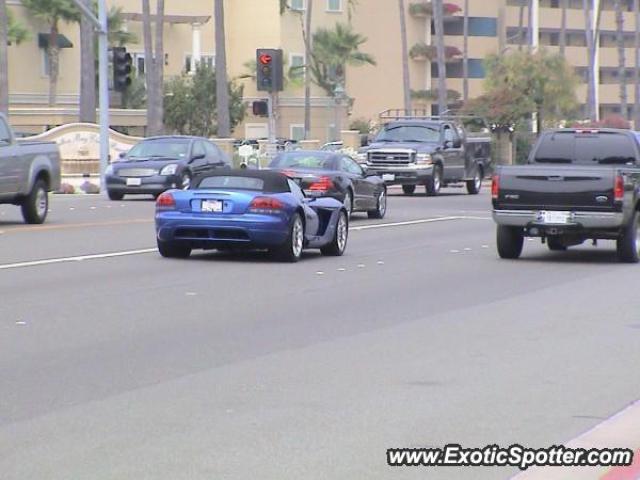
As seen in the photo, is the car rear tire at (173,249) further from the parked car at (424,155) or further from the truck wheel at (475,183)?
the truck wheel at (475,183)

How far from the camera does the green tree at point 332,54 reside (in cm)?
8438

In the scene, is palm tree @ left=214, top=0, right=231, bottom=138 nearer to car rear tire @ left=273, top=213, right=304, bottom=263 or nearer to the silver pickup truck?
the silver pickup truck

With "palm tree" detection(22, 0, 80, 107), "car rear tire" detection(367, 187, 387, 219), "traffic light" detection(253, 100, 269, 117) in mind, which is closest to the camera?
"car rear tire" detection(367, 187, 387, 219)

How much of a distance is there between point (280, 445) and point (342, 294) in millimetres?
7904

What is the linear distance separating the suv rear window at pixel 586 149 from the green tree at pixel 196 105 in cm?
5180

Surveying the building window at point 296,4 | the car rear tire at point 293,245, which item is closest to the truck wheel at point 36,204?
the car rear tire at point 293,245

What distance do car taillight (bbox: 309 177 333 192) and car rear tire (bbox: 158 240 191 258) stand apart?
8.52m

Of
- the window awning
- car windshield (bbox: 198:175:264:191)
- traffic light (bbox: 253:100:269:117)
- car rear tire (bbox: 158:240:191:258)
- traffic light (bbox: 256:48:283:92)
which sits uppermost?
the window awning

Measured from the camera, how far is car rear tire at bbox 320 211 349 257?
21.2 meters

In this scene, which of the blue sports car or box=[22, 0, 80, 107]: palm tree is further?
box=[22, 0, 80, 107]: palm tree

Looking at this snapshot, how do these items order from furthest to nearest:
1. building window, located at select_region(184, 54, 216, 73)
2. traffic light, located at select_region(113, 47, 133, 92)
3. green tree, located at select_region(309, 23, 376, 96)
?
green tree, located at select_region(309, 23, 376, 96)
building window, located at select_region(184, 54, 216, 73)
traffic light, located at select_region(113, 47, 133, 92)

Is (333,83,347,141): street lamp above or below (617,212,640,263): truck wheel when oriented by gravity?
above

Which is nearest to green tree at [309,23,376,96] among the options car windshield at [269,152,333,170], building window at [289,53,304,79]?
building window at [289,53,304,79]

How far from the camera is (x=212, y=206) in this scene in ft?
64.0
